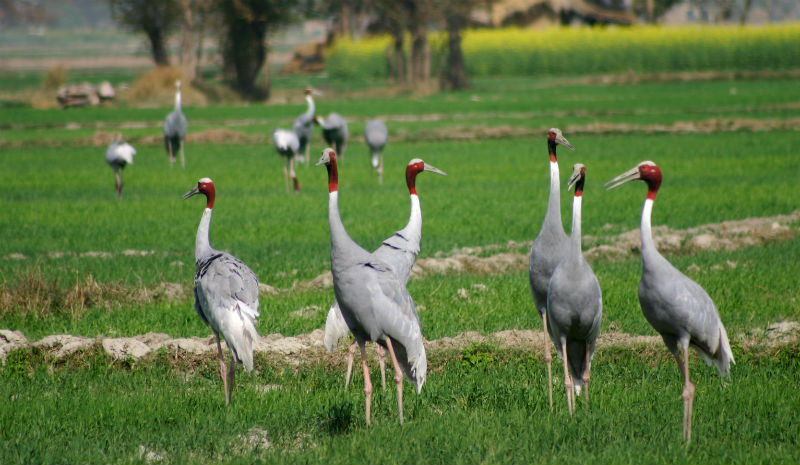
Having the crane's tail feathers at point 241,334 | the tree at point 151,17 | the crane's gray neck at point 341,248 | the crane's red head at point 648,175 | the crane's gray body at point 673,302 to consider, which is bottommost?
the crane's tail feathers at point 241,334

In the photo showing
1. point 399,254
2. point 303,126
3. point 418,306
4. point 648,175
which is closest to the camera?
point 648,175

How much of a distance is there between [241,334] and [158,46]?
154 ft

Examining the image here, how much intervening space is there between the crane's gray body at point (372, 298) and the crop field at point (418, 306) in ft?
1.85

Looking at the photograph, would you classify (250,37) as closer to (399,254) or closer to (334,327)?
(334,327)

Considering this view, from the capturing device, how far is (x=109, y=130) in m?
32.5

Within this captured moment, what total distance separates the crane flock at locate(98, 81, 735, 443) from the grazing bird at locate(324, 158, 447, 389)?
0.5 inches

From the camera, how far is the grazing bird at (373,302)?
6594mm

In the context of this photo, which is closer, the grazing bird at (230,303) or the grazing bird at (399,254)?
the grazing bird at (230,303)

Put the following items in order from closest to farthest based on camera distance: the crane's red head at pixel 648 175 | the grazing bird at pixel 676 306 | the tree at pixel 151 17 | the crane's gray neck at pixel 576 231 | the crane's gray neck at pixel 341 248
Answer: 1. the grazing bird at pixel 676 306
2. the crane's gray neck at pixel 576 231
3. the crane's red head at pixel 648 175
4. the crane's gray neck at pixel 341 248
5. the tree at pixel 151 17

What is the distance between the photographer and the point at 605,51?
63.4 m

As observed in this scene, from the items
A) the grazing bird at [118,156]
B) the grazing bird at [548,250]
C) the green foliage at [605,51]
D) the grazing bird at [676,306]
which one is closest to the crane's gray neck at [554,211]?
the grazing bird at [548,250]

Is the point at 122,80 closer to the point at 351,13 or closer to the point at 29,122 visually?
the point at 351,13

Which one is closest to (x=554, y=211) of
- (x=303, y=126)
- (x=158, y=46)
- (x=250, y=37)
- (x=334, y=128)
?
(x=334, y=128)

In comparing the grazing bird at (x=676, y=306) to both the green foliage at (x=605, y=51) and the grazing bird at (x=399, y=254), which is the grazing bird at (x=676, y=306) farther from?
the green foliage at (x=605, y=51)
